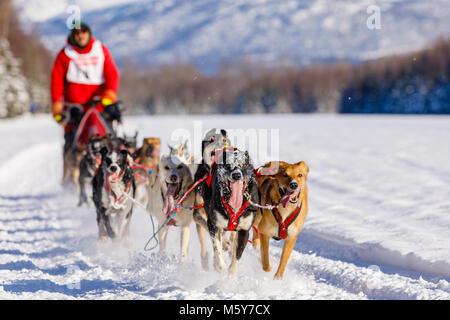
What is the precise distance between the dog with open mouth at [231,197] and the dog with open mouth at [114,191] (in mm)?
1378

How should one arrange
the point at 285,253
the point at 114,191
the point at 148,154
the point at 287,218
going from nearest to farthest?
the point at 287,218 < the point at 285,253 < the point at 114,191 < the point at 148,154

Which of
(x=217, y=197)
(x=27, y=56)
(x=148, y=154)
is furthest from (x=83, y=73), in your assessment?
(x=27, y=56)

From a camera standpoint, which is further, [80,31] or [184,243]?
[80,31]

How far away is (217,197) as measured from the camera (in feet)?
11.8

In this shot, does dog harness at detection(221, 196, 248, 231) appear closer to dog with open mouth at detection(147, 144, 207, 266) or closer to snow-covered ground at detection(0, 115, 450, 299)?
snow-covered ground at detection(0, 115, 450, 299)

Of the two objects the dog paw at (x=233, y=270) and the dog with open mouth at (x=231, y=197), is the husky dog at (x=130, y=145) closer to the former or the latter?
the dog with open mouth at (x=231, y=197)

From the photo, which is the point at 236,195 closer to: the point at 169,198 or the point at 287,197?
the point at 287,197

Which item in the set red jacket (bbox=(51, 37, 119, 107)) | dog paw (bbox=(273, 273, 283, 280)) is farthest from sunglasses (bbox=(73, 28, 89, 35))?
dog paw (bbox=(273, 273, 283, 280))

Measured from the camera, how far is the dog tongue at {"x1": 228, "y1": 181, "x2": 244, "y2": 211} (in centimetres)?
349

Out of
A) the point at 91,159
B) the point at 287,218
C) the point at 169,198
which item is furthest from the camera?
the point at 91,159

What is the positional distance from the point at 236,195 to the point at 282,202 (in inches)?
12.6
